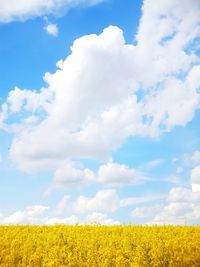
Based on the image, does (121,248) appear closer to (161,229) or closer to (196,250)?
(196,250)

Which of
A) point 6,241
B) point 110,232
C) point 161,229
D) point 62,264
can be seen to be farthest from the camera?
point 161,229

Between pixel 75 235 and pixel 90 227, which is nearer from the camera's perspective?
pixel 75 235

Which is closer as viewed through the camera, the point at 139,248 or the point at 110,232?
the point at 139,248

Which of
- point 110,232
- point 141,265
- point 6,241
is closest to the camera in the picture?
point 141,265

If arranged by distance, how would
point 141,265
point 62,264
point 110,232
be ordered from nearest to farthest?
point 141,265 < point 62,264 < point 110,232

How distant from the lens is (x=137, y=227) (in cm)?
1645

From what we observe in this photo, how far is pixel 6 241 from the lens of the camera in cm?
1316

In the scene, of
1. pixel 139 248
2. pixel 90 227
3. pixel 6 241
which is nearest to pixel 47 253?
pixel 6 241

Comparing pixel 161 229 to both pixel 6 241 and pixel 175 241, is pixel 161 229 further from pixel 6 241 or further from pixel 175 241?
pixel 6 241

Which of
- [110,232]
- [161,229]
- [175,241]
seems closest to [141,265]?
[175,241]

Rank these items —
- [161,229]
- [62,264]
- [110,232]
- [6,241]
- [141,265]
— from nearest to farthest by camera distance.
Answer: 1. [141,265]
2. [62,264]
3. [6,241]
4. [110,232]
5. [161,229]

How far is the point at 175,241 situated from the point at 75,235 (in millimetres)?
3271

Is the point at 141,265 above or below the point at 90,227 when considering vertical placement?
below

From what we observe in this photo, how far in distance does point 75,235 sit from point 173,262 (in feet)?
11.8
